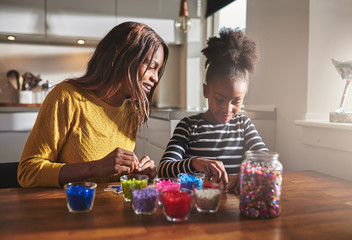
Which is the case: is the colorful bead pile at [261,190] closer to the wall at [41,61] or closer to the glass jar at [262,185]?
the glass jar at [262,185]

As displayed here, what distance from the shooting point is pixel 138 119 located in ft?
4.68

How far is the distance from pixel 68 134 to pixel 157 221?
24.7 inches

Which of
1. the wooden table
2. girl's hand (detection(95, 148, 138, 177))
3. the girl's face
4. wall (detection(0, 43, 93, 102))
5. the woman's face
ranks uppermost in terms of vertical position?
wall (detection(0, 43, 93, 102))

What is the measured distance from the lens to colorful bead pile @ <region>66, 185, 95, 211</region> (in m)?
0.76

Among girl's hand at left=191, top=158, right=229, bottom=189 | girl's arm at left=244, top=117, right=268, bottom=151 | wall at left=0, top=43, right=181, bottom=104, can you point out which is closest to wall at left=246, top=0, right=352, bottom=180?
girl's arm at left=244, top=117, right=268, bottom=151

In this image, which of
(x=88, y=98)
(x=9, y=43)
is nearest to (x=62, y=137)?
(x=88, y=98)

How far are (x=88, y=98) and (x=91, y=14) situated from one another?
2273mm

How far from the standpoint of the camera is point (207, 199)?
0.77 metres

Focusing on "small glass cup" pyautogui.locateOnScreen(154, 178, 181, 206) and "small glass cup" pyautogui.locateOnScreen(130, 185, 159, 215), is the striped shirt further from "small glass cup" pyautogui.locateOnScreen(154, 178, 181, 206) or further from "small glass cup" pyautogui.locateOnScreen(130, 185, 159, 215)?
"small glass cup" pyautogui.locateOnScreen(130, 185, 159, 215)

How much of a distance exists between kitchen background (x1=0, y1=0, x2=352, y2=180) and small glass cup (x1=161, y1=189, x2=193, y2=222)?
102cm

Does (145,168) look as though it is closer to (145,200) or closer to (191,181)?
(191,181)

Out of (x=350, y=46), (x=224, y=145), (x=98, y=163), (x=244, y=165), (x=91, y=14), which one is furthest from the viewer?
(x=91, y=14)

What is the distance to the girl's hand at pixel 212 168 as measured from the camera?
0.97 metres

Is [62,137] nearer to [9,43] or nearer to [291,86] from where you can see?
[291,86]
